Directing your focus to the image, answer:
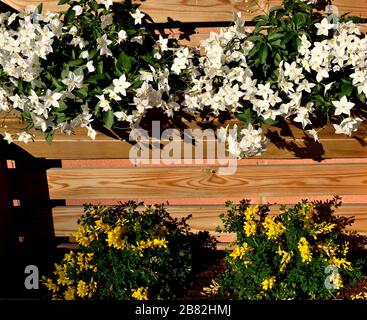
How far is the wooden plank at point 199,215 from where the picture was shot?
10.3 feet

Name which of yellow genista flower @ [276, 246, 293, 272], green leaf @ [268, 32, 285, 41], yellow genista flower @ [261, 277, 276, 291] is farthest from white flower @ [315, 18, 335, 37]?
yellow genista flower @ [261, 277, 276, 291]

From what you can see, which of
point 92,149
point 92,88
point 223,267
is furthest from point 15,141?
point 223,267

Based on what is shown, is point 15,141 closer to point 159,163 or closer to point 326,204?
point 159,163

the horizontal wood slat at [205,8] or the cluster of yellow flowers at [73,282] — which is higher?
the horizontal wood slat at [205,8]

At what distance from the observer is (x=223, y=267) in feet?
10.6

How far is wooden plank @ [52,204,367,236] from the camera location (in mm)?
3143

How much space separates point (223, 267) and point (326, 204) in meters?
0.74

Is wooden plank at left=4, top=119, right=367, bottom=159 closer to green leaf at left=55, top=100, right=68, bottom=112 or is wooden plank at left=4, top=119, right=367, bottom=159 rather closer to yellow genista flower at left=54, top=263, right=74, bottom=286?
green leaf at left=55, top=100, right=68, bottom=112

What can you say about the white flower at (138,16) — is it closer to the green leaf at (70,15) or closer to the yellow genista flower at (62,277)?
the green leaf at (70,15)

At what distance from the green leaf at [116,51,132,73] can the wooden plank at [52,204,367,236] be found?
1.02 metres

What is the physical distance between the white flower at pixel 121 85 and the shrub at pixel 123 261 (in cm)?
84

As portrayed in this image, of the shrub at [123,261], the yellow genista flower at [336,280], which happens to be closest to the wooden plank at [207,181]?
the shrub at [123,261]

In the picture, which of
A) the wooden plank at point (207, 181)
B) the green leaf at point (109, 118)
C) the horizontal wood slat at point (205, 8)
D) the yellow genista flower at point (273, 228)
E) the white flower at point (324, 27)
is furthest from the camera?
the wooden plank at point (207, 181)

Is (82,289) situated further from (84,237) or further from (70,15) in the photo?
(70,15)
